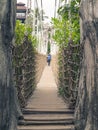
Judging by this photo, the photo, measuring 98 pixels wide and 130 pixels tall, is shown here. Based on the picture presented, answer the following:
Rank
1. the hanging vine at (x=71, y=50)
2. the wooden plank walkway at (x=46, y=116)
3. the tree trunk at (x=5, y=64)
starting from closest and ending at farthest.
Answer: the tree trunk at (x=5, y=64)
the wooden plank walkway at (x=46, y=116)
the hanging vine at (x=71, y=50)

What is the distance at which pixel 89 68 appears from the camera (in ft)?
16.6

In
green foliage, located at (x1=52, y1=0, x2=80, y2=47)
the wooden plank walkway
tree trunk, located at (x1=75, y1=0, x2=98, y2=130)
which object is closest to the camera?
tree trunk, located at (x1=75, y1=0, x2=98, y2=130)

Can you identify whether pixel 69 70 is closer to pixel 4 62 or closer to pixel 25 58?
pixel 25 58

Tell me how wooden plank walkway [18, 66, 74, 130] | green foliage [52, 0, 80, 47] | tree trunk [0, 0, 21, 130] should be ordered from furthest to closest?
1. green foliage [52, 0, 80, 47]
2. wooden plank walkway [18, 66, 74, 130]
3. tree trunk [0, 0, 21, 130]

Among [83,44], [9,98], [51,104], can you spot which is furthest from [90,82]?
[51,104]

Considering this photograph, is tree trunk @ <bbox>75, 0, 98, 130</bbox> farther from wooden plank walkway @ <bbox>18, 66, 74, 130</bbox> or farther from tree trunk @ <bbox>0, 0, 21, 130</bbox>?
tree trunk @ <bbox>0, 0, 21, 130</bbox>

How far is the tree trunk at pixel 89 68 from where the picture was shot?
16.1 feet

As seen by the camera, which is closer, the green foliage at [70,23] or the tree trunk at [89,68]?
the tree trunk at [89,68]

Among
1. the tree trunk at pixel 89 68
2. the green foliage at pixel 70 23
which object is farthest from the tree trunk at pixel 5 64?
the green foliage at pixel 70 23

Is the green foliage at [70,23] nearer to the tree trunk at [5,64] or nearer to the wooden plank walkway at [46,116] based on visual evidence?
the wooden plank walkway at [46,116]

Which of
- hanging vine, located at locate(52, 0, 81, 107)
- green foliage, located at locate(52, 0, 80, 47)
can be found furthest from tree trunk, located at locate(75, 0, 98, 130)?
green foliage, located at locate(52, 0, 80, 47)

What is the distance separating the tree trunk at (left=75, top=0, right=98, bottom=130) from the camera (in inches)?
193

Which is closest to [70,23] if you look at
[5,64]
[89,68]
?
[89,68]

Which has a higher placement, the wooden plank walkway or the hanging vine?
the hanging vine
